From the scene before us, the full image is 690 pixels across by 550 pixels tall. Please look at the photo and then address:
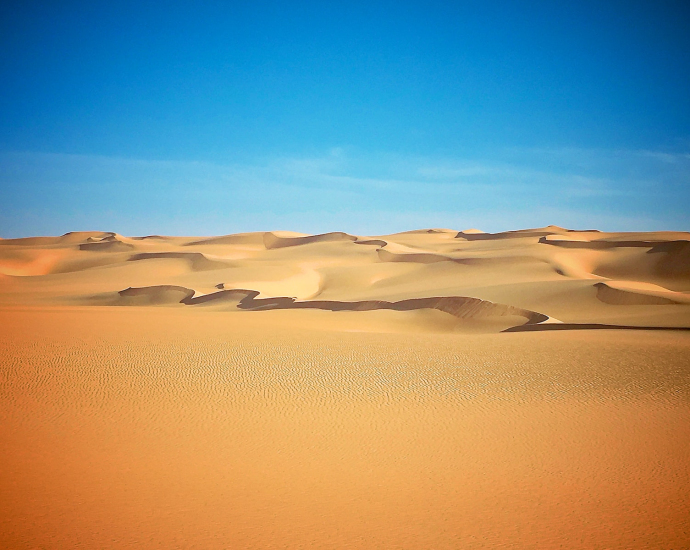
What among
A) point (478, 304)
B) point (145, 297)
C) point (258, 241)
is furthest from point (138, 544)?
point (258, 241)

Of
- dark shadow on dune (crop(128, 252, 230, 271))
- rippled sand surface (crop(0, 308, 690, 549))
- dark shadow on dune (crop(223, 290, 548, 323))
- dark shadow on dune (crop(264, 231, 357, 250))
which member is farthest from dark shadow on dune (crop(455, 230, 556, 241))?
rippled sand surface (crop(0, 308, 690, 549))

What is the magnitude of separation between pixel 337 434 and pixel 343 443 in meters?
0.44

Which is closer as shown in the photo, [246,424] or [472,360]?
[246,424]

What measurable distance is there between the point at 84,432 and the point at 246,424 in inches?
111

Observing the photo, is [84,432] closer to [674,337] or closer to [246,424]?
[246,424]

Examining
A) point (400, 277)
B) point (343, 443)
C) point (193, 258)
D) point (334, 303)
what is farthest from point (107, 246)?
point (343, 443)

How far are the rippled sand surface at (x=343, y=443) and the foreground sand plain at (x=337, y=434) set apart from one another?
38 millimetres

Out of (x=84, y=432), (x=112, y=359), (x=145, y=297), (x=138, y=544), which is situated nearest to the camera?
(x=138, y=544)

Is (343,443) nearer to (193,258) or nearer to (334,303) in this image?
(334,303)

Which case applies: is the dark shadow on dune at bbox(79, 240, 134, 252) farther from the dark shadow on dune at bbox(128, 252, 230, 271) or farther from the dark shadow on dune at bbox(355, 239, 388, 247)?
the dark shadow on dune at bbox(355, 239, 388, 247)

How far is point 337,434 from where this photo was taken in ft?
31.3

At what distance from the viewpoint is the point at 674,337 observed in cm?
1673

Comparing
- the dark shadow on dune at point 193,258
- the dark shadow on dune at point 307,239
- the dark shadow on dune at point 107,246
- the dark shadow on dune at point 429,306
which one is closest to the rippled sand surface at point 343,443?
Result: the dark shadow on dune at point 429,306

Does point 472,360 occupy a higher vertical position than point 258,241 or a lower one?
lower
